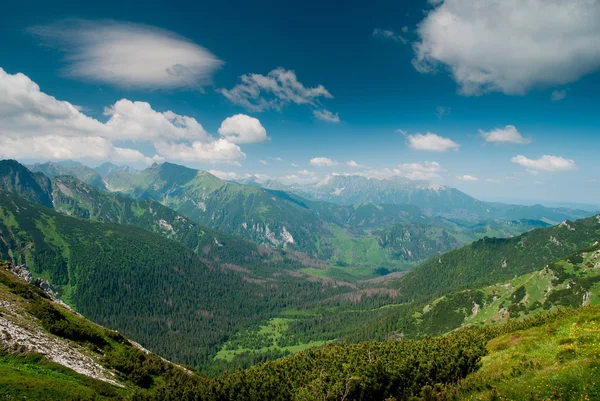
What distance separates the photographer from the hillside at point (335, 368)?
32.1 m

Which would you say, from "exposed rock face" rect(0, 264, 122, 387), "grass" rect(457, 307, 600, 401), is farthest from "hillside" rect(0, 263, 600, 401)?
"exposed rock face" rect(0, 264, 122, 387)

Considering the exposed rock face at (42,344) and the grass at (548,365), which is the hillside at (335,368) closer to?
the grass at (548,365)

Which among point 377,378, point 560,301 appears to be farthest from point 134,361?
point 560,301

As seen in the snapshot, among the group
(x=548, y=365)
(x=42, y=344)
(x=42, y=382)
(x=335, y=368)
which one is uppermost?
(x=548, y=365)

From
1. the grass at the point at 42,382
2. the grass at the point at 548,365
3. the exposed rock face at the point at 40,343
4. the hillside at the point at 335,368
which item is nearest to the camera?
the grass at the point at 548,365

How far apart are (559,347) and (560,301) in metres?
205

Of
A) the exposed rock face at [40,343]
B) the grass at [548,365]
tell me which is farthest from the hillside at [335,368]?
the exposed rock face at [40,343]

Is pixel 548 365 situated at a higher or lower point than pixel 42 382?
higher

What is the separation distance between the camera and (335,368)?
60.0 metres

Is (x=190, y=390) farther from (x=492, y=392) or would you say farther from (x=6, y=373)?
(x=492, y=392)

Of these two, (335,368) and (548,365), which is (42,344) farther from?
(548,365)

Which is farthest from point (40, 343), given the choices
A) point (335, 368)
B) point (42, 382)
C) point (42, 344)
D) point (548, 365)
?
point (548, 365)

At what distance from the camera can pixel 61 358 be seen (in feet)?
195

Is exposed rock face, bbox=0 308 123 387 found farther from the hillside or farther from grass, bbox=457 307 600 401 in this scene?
grass, bbox=457 307 600 401
